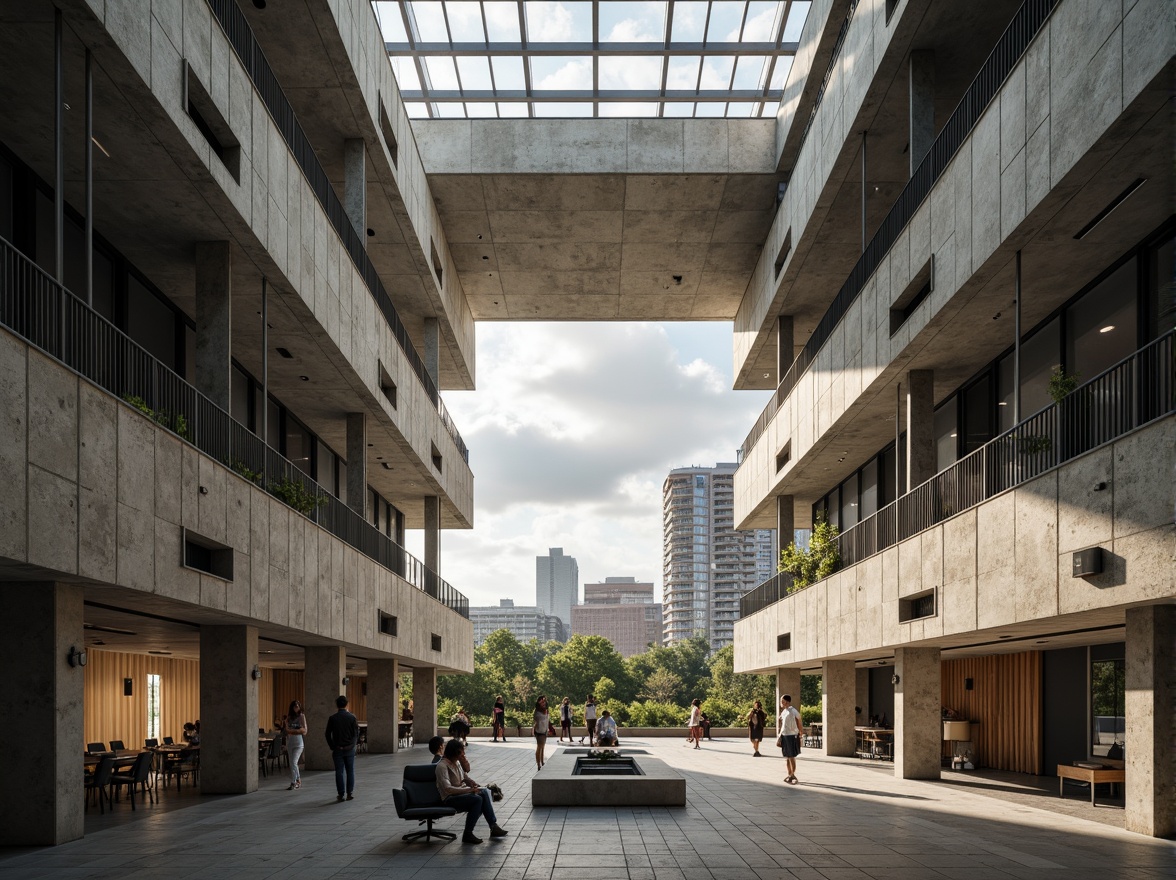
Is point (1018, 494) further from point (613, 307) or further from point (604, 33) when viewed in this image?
point (613, 307)

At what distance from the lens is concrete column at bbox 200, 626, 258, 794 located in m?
18.4

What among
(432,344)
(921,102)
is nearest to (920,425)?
(921,102)

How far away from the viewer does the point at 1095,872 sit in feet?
35.5

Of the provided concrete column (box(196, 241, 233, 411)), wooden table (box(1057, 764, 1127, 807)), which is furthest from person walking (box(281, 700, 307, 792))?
wooden table (box(1057, 764, 1127, 807))

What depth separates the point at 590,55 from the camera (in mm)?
29922

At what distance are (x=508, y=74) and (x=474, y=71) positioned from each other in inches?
38.7

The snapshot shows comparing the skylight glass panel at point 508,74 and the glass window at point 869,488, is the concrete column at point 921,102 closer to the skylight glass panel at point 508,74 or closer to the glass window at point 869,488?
the glass window at point 869,488

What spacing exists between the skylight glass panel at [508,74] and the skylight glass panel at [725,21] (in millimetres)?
5517

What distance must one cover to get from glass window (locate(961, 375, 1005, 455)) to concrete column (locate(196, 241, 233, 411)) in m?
14.3

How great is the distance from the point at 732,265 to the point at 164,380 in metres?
24.8

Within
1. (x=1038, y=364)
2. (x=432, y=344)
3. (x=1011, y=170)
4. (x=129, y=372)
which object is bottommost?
(x=129, y=372)

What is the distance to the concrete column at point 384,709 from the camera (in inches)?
1211

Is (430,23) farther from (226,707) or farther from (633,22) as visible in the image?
(226,707)

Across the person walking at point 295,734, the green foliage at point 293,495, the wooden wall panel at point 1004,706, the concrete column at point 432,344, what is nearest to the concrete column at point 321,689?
the person walking at point 295,734
